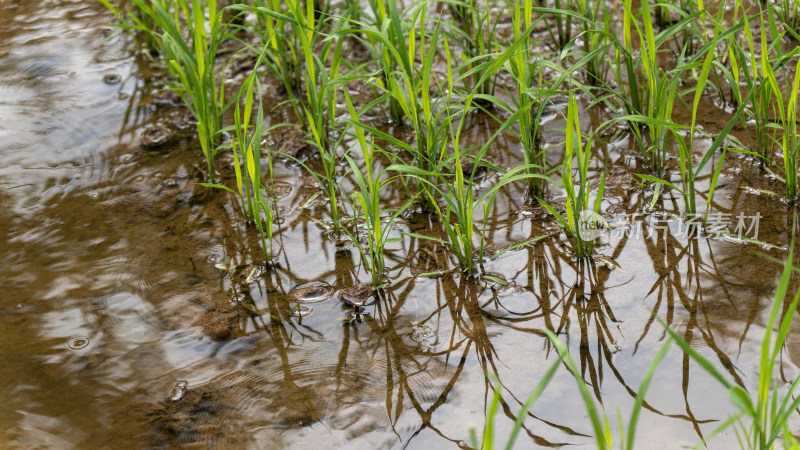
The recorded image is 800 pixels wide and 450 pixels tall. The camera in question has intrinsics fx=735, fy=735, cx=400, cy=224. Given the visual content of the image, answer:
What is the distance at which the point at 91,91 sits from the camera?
131 inches

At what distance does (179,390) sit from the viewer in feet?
6.35

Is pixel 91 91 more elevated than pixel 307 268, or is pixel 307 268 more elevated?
pixel 91 91

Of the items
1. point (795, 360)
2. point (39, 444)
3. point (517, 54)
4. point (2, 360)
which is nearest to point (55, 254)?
point (2, 360)

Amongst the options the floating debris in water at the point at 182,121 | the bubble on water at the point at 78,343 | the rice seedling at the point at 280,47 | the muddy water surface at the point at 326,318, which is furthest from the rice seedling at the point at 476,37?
the bubble on water at the point at 78,343

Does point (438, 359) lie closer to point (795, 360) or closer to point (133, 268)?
point (795, 360)

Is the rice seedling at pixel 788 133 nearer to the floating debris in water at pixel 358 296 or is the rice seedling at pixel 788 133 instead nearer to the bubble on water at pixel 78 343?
the floating debris in water at pixel 358 296

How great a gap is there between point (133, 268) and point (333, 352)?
0.79 metres

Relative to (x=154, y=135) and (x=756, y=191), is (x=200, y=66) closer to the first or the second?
(x=154, y=135)

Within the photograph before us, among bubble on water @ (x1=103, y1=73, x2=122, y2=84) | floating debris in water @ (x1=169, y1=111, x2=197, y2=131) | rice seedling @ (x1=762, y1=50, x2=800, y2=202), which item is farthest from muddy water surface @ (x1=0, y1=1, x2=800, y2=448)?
bubble on water @ (x1=103, y1=73, x2=122, y2=84)

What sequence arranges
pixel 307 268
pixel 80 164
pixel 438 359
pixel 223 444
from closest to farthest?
1. pixel 223 444
2. pixel 438 359
3. pixel 307 268
4. pixel 80 164

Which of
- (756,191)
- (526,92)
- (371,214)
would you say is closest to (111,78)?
(371,214)

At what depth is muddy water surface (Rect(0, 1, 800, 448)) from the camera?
5.93 feet

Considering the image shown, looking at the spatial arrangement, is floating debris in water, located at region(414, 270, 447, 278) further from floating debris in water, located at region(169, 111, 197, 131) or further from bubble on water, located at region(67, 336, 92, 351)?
floating debris in water, located at region(169, 111, 197, 131)

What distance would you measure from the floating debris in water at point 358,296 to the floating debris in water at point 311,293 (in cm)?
6
